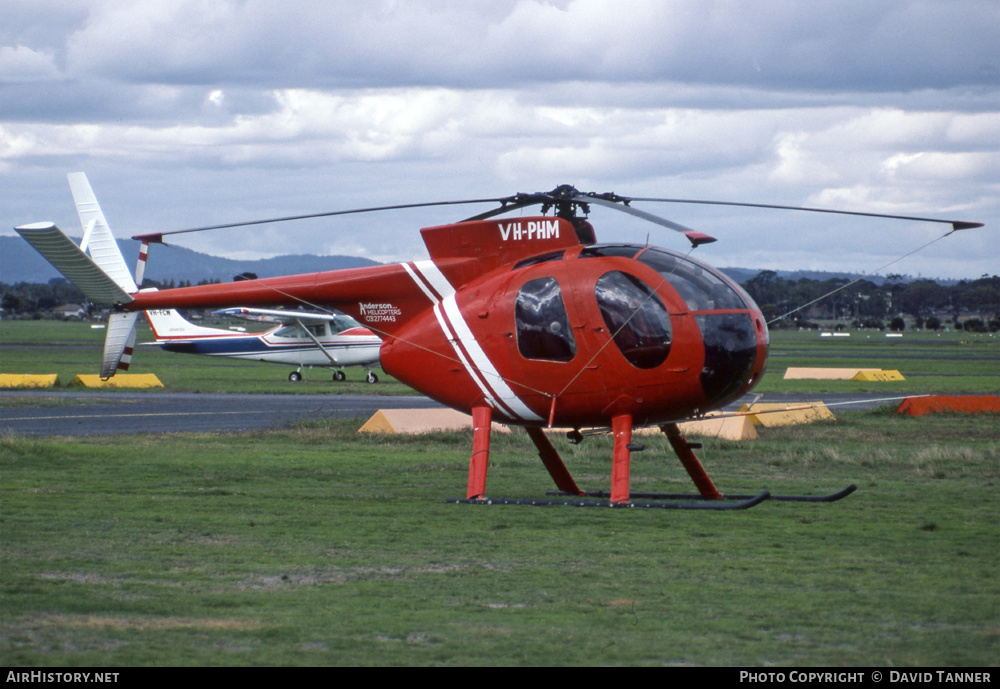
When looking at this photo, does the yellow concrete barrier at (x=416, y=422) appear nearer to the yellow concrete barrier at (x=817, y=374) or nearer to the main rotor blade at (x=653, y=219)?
the main rotor blade at (x=653, y=219)

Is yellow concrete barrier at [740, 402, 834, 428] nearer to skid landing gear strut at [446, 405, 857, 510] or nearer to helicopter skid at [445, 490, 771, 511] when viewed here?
skid landing gear strut at [446, 405, 857, 510]

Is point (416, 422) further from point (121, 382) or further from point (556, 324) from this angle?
point (121, 382)

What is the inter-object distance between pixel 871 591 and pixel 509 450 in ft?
47.4

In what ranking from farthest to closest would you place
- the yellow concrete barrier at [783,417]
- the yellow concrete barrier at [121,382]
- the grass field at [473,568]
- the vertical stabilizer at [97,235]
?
the yellow concrete barrier at [121,382] < the yellow concrete barrier at [783,417] < the vertical stabilizer at [97,235] < the grass field at [473,568]

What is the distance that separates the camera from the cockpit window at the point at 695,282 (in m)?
14.2

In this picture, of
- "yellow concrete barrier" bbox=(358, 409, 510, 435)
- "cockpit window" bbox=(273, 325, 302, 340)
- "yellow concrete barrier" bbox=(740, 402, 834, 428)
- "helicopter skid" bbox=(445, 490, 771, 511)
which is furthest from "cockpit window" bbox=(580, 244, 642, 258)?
"cockpit window" bbox=(273, 325, 302, 340)

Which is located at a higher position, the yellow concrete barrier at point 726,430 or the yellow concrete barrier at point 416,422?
the yellow concrete barrier at point 726,430

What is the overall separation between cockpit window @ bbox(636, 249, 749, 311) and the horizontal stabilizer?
28.4 ft

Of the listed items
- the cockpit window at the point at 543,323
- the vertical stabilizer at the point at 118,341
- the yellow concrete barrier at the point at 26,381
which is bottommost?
the yellow concrete barrier at the point at 26,381

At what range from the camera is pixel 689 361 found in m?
14.0

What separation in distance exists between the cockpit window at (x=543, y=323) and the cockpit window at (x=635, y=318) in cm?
60

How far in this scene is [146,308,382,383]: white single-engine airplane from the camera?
54.3m

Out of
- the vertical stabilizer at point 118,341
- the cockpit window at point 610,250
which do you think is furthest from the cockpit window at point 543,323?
the vertical stabilizer at point 118,341

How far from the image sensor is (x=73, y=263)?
58.9 feet
